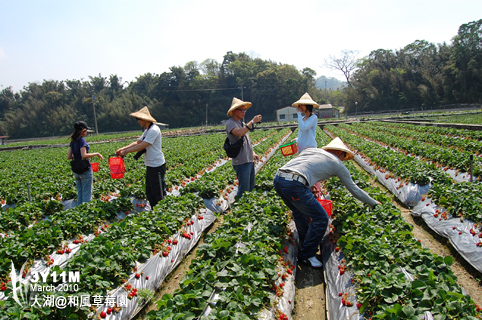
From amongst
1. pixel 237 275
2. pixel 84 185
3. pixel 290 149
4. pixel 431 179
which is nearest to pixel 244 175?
pixel 290 149

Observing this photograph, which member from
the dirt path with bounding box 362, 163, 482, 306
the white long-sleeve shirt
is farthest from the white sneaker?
the dirt path with bounding box 362, 163, 482, 306

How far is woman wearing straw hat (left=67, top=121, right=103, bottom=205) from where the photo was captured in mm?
6000

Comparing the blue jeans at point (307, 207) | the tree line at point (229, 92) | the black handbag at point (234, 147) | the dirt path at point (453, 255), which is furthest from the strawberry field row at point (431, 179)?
the tree line at point (229, 92)

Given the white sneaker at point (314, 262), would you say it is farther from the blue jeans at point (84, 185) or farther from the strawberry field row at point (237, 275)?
the blue jeans at point (84, 185)

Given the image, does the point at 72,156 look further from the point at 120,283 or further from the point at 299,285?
the point at 299,285

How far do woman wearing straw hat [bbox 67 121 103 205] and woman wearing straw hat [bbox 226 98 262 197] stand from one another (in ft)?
8.77

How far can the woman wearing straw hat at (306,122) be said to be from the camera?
5.34 meters

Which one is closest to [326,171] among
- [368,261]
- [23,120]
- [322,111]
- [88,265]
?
[368,261]

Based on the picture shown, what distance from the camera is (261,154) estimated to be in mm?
13914

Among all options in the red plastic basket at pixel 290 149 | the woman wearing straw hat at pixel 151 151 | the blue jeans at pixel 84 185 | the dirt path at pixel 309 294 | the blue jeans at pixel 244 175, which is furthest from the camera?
the blue jeans at pixel 84 185

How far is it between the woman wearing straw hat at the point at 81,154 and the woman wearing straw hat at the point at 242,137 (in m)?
2.67

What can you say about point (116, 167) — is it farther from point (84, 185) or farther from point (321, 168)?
point (321, 168)

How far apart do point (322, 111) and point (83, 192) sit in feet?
178

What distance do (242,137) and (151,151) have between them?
165 cm
